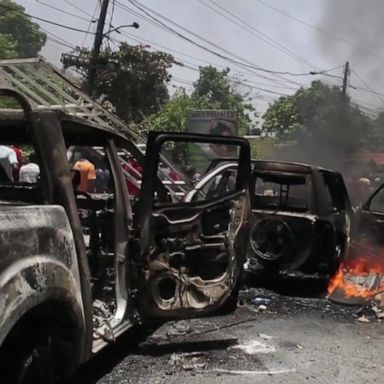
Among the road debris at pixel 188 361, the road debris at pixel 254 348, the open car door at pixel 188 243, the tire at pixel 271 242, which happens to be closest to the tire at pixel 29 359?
the open car door at pixel 188 243

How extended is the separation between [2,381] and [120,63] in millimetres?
26876

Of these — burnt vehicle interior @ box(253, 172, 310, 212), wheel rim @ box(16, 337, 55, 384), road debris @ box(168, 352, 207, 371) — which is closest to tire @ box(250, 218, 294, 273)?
burnt vehicle interior @ box(253, 172, 310, 212)

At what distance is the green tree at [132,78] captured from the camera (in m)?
28.1

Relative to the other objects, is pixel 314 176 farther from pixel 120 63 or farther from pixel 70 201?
pixel 120 63

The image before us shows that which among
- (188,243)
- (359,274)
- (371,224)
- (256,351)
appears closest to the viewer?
(188,243)

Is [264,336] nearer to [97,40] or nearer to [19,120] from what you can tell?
[19,120]

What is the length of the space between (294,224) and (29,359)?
14.6ft

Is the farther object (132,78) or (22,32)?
(22,32)

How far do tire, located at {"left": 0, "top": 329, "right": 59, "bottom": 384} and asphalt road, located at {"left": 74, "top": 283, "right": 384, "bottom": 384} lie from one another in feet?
3.47

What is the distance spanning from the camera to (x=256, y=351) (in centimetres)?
493

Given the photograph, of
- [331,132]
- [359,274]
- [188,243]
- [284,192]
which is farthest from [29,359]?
[331,132]

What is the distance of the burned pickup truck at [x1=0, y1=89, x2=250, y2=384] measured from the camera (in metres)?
2.81

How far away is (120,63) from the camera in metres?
28.6

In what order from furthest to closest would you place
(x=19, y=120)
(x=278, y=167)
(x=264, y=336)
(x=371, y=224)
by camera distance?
(x=371, y=224) < (x=278, y=167) < (x=264, y=336) < (x=19, y=120)
